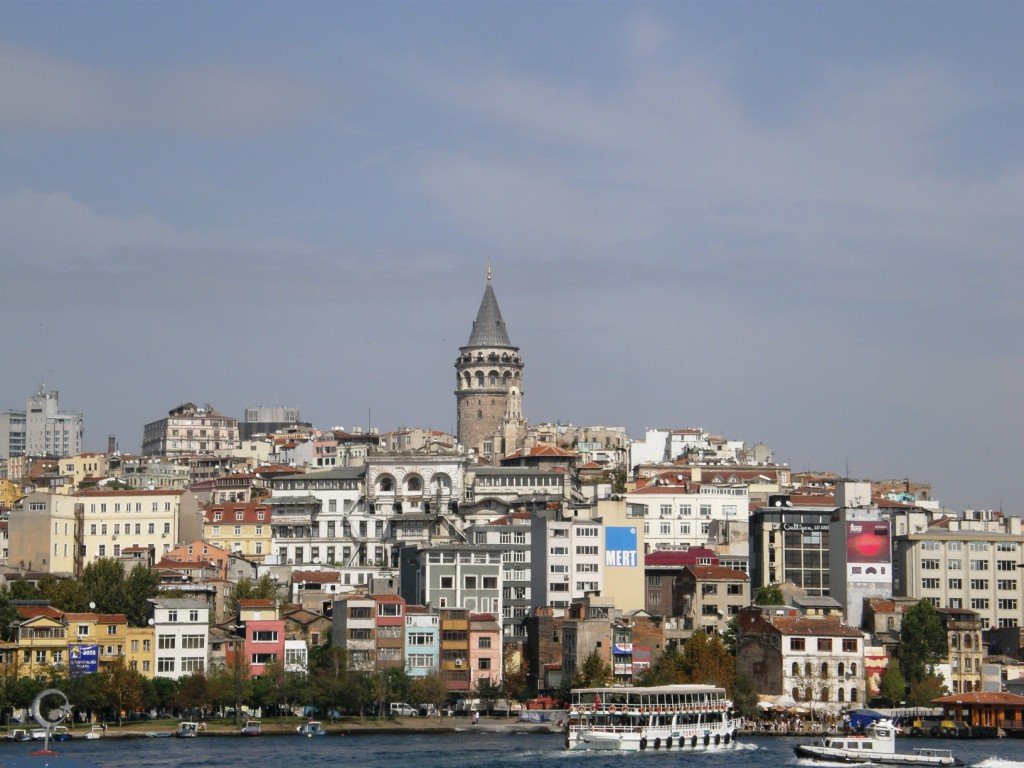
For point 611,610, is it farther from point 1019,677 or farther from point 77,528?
point 77,528

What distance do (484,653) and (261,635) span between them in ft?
27.2

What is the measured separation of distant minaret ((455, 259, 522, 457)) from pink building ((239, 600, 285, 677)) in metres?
70.7

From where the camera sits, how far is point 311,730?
6681 cm

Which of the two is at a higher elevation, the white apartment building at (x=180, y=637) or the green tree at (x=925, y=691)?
the white apartment building at (x=180, y=637)

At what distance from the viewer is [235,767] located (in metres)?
55.5

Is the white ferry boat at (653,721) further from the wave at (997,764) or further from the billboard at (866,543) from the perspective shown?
the billboard at (866,543)

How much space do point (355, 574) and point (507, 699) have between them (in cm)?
1407

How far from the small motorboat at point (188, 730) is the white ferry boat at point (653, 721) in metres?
12.1

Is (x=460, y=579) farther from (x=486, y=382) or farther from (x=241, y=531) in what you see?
(x=486, y=382)

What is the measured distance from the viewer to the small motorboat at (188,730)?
65.0 metres

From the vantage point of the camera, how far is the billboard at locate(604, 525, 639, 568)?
8281cm

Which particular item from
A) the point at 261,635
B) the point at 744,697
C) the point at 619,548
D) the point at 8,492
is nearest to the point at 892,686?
the point at 744,697

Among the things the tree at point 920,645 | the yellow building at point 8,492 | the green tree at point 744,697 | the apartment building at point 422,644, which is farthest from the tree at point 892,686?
the yellow building at point 8,492

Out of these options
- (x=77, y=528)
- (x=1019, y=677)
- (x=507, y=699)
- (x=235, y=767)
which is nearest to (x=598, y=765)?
(x=235, y=767)
